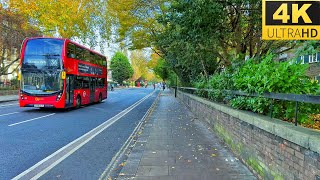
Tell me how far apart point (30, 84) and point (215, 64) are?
13.0m

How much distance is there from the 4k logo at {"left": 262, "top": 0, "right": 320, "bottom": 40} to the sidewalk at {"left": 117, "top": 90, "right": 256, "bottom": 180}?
2.51 meters

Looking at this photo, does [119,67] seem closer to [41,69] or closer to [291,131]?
[41,69]

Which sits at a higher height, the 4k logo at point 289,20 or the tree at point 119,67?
the tree at point 119,67

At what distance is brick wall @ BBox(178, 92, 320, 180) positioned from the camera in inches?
135

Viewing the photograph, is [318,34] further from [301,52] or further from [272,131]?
[272,131]

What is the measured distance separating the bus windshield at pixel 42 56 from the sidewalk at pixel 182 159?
951 centimetres

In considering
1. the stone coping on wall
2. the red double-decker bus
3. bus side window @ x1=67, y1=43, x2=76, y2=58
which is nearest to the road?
the stone coping on wall

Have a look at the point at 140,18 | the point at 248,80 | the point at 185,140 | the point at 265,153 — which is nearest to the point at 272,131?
the point at 265,153

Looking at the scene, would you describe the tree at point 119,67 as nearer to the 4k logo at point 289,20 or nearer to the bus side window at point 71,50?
the bus side window at point 71,50

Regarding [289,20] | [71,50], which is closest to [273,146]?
[289,20]

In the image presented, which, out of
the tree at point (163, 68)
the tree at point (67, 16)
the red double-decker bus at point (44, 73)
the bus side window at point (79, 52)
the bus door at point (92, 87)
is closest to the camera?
the red double-decker bus at point (44, 73)

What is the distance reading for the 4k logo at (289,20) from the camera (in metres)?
3.84

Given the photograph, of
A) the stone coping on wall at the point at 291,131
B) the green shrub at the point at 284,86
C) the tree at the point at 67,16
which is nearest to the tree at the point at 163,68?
the tree at the point at 67,16

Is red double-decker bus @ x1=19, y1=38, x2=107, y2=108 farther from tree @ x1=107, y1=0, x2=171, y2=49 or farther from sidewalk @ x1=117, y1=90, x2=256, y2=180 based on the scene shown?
sidewalk @ x1=117, y1=90, x2=256, y2=180
